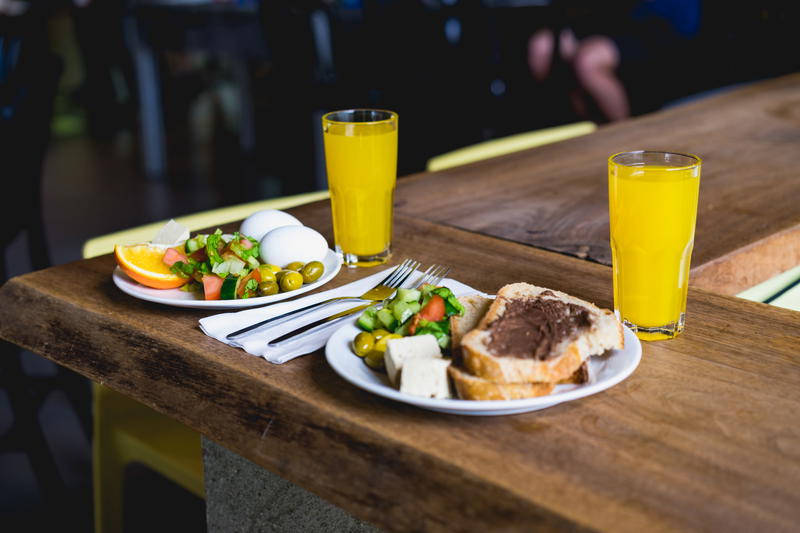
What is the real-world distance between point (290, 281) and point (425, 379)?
1.00 ft

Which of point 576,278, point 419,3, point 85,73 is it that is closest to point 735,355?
point 576,278

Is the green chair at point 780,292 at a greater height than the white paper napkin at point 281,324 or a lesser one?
lesser

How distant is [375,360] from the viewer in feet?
2.52

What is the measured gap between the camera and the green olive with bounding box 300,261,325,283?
38.7 inches

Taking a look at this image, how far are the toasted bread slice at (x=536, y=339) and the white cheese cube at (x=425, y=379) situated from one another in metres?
0.03

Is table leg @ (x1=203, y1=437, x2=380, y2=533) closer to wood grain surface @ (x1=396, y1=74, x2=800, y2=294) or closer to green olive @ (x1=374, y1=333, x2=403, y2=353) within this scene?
green olive @ (x1=374, y1=333, x2=403, y2=353)

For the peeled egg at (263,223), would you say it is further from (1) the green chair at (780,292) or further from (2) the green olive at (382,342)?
(1) the green chair at (780,292)

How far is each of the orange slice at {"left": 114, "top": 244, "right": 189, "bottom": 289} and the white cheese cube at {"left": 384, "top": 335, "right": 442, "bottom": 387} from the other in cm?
35

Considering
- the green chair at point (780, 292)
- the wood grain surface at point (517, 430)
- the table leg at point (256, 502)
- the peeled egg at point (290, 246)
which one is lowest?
the table leg at point (256, 502)

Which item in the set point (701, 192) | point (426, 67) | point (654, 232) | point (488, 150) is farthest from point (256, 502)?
point (426, 67)

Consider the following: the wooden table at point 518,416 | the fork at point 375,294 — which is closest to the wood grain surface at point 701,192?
the wooden table at point 518,416

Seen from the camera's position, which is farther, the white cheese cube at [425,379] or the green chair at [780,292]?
the green chair at [780,292]

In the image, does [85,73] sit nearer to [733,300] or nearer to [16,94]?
[16,94]

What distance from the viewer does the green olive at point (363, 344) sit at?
2.55 feet
